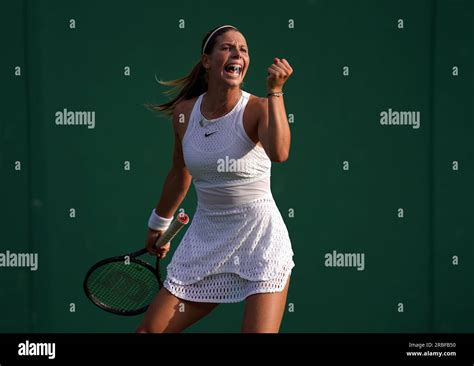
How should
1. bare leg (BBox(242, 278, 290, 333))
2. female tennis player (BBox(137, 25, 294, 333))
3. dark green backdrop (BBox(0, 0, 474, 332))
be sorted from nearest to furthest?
1. bare leg (BBox(242, 278, 290, 333))
2. female tennis player (BBox(137, 25, 294, 333))
3. dark green backdrop (BBox(0, 0, 474, 332))

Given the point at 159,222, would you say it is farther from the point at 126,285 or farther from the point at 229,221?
the point at 229,221

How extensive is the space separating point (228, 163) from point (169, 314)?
2.23 ft

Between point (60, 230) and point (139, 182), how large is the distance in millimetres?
543

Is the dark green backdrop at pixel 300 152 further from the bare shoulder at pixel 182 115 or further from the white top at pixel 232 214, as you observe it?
the white top at pixel 232 214

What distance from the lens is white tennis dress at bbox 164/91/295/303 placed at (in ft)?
14.7

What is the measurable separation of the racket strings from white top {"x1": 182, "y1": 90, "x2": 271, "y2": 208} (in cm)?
65

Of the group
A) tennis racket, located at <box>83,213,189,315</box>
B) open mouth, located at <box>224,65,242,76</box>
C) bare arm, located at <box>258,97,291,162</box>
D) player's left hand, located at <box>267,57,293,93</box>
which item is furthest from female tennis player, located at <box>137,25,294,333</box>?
tennis racket, located at <box>83,213,189,315</box>

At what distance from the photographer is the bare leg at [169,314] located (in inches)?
177

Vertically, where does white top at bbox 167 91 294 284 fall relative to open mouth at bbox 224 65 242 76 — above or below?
below

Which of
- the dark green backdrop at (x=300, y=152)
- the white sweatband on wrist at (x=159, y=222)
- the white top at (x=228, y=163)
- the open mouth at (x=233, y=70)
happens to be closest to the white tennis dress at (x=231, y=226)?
the white top at (x=228, y=163)

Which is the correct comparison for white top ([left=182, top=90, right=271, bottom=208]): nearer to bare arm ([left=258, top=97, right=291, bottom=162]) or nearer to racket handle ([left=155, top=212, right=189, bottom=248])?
racket handle ([left=155, top=212, right=189, bottom=248])

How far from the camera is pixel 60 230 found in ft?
20.9

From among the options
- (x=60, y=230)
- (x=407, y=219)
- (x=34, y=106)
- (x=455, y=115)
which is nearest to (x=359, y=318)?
(x=407, y=219)

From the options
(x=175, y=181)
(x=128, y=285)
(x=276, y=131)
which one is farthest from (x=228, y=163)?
(x=128, y=285)
